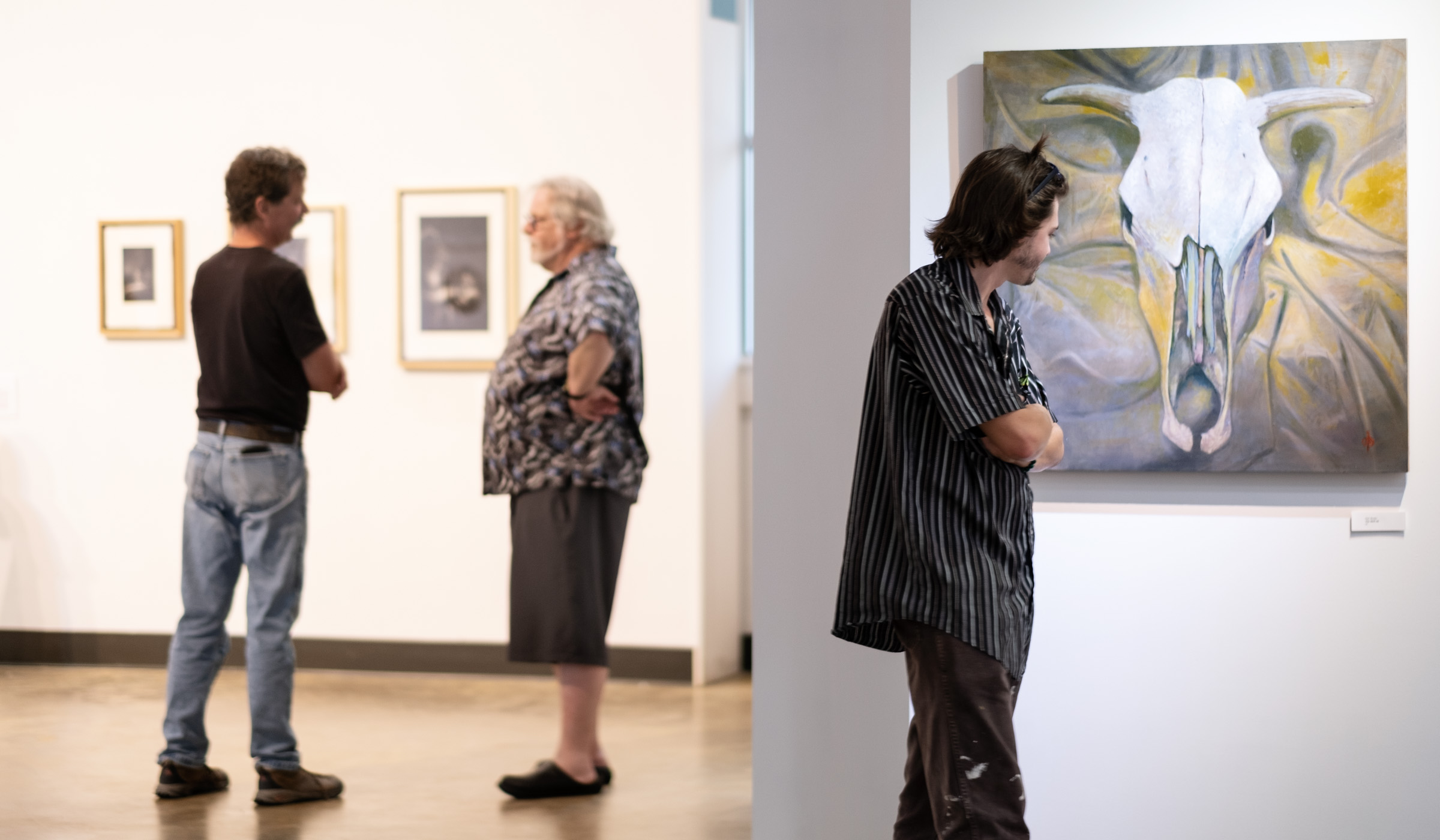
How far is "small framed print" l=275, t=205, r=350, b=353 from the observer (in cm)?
558

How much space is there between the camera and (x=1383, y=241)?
103 inches

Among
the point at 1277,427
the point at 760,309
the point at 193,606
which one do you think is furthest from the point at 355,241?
the point at 1277,427

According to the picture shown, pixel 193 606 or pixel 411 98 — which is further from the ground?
pixel 411 98

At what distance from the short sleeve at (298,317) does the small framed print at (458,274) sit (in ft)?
5.92

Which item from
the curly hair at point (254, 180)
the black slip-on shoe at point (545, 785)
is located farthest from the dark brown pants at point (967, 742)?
the curly hair at point (254, 180)

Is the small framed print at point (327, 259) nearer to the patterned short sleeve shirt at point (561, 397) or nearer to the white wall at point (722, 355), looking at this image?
the white wall at point (722, 355)

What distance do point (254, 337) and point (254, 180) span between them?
1.52ft

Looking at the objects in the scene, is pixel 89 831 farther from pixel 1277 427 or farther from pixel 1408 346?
pixel 1408 346

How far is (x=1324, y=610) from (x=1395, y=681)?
7.9 inches

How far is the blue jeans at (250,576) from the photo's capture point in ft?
11.8

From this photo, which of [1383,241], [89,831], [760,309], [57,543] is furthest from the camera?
[57,543]

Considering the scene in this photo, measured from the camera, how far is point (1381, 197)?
260cm

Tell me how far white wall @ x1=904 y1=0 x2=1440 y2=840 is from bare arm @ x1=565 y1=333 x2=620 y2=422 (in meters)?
1.19

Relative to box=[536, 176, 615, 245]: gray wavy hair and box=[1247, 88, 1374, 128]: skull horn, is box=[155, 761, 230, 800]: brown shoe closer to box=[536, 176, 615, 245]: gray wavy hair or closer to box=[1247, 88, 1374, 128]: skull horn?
box=[536, 176, 615, 245]: gray wavy hair
